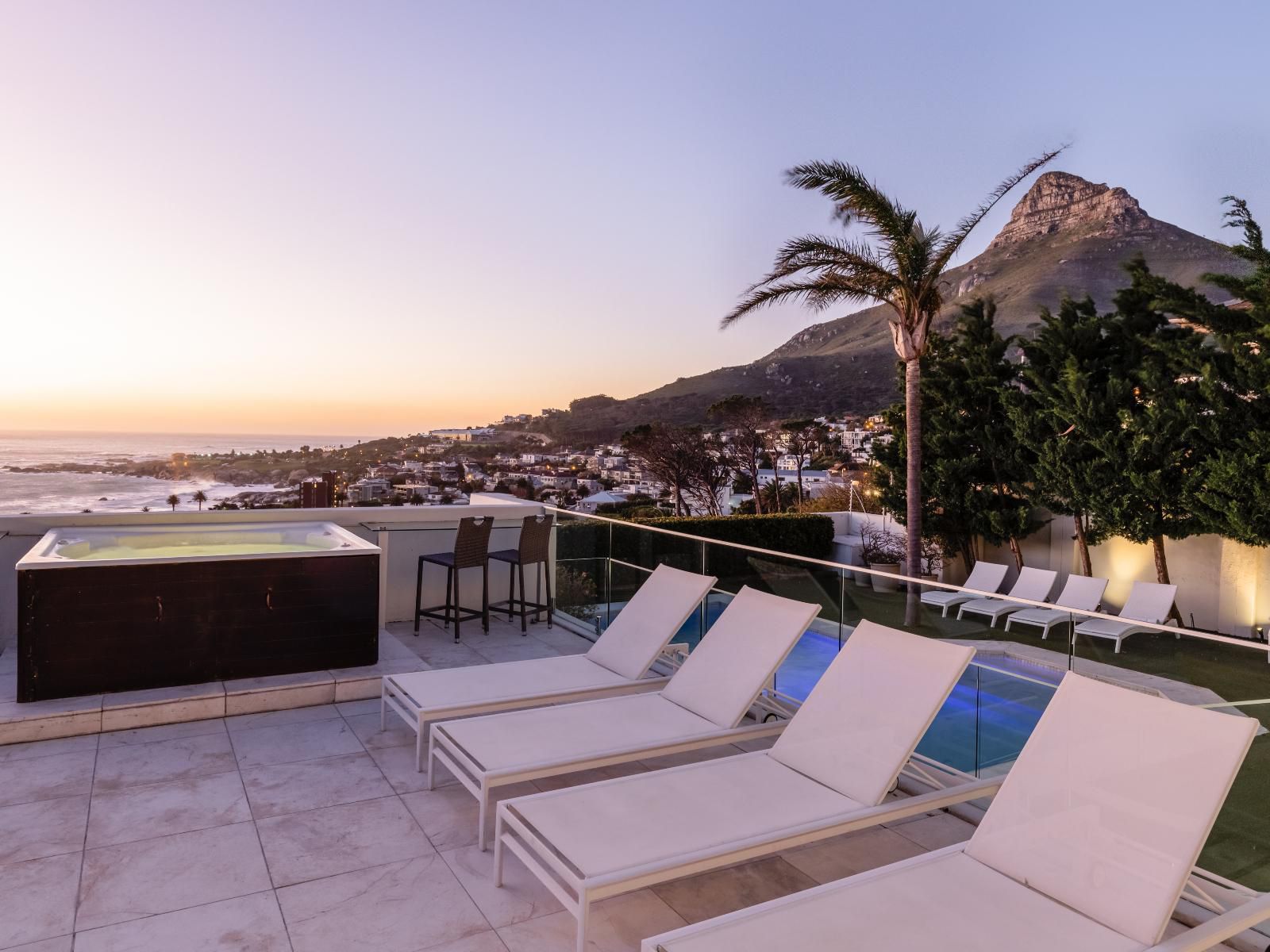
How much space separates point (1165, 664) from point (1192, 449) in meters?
9.69

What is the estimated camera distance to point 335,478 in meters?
8.82

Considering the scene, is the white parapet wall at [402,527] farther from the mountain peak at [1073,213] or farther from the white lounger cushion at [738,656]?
the mountain peak at [1073,213]

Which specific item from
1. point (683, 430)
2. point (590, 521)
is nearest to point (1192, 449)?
point (590, 521)

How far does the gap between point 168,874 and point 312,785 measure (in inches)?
34.7

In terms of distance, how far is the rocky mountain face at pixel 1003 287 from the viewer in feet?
77.9

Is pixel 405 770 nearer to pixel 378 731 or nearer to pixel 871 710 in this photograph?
pixel 378 731

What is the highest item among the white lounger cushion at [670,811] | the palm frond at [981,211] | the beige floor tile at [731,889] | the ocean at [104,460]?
the palm frond at [981,211]

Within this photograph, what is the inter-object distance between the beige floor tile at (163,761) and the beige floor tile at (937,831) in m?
3.16

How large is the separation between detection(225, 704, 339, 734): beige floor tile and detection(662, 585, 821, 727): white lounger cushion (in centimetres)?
215

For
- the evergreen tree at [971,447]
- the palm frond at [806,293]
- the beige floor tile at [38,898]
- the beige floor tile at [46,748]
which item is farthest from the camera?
the evergreen tree at [971,447]

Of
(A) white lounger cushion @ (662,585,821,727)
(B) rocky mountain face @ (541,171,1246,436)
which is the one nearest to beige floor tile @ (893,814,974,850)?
(A) white lounger cushion @ (662,585,821,727)

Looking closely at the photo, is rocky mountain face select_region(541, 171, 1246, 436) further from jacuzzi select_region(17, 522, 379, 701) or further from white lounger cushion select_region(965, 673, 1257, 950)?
white lounger cushion select_region(965, 673, 1257, 950)

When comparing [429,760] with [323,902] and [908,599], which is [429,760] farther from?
[908,599]

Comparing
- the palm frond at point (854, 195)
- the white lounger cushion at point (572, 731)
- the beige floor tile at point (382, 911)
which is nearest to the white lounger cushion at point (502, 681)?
the white lounger cushion at point (572, 731)
